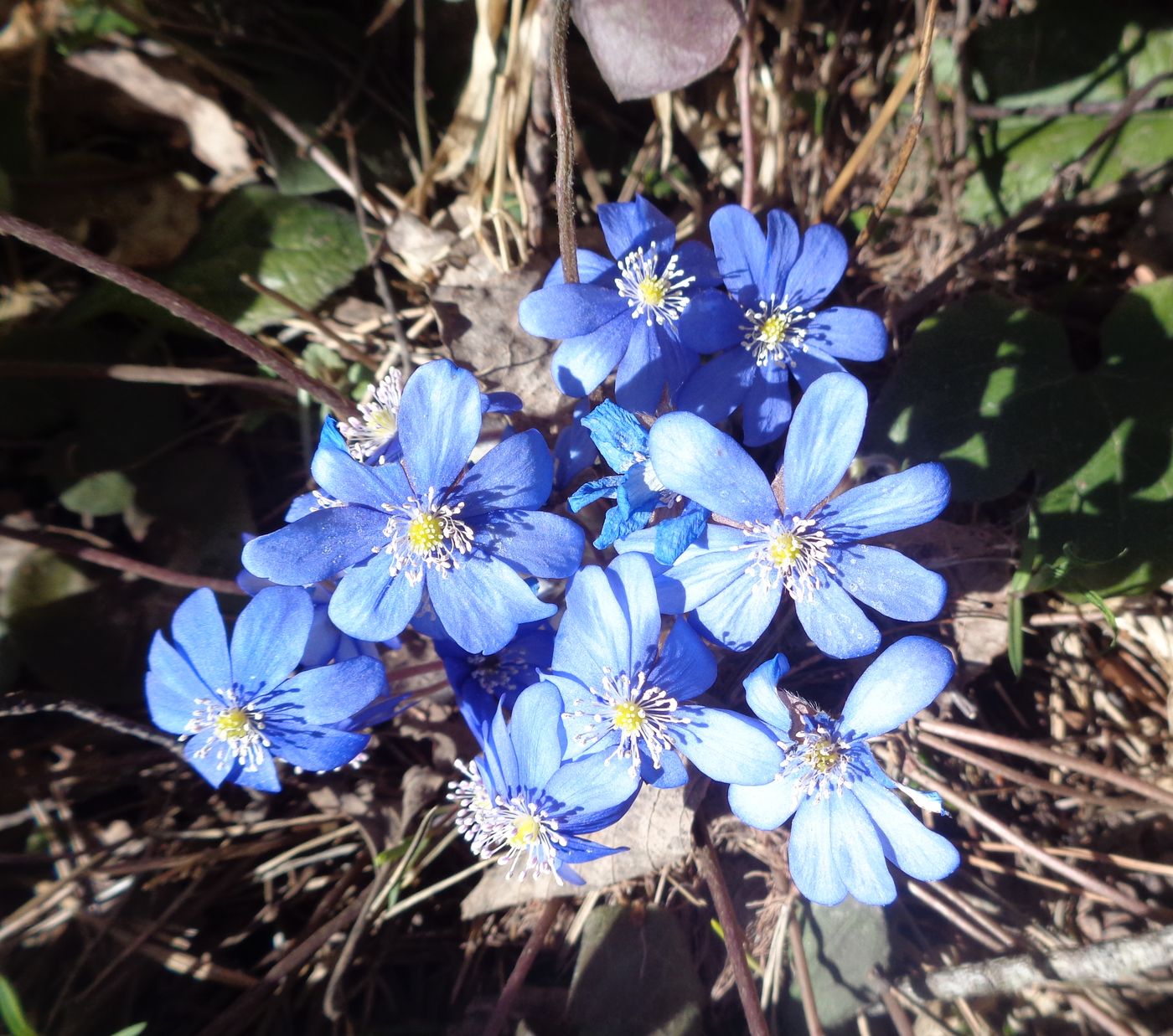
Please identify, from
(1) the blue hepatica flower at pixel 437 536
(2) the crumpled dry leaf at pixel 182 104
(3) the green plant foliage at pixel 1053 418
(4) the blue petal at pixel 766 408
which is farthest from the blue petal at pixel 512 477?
(2) the crumpled dry leaf at pixel 182 104

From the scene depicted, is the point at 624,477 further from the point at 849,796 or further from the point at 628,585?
the point at 849,796

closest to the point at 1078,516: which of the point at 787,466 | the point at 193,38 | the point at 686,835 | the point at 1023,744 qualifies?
the point at 1023,744

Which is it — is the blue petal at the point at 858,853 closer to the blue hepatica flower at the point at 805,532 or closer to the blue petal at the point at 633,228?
the blue hepatica flower at the point at 805,532

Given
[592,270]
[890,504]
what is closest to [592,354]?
[592,270]

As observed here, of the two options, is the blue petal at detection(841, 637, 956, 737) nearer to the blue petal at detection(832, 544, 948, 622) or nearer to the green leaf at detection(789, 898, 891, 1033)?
the blue petal at detection(832, 544, 948, 622)

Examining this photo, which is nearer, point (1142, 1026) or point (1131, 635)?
point (1142, 1026)

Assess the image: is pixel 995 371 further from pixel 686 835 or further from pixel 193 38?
pixel 193 38

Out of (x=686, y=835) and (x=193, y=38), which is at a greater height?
(x=193, y=38)

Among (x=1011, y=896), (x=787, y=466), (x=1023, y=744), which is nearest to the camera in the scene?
(x=787, y=466)
